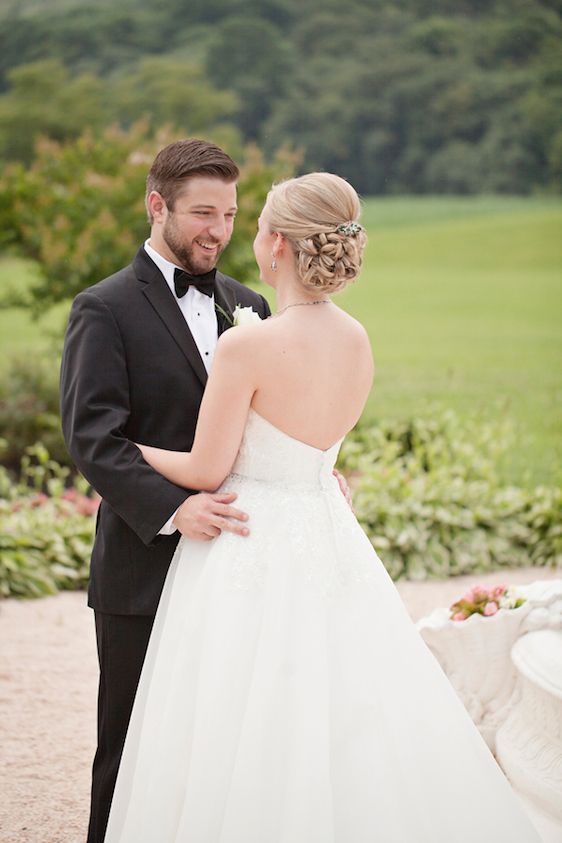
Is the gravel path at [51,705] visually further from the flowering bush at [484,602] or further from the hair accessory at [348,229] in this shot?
the hair accessory at [348,229]

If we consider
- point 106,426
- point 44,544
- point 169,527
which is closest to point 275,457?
point 169,527

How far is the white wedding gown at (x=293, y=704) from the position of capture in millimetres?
2516

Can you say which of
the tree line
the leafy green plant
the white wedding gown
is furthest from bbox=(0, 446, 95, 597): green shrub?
the tree line

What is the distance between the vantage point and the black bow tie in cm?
298

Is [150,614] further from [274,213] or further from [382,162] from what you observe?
[382,162]

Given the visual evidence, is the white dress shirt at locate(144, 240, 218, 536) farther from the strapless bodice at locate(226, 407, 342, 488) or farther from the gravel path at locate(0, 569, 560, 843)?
the gravel path at locate(0, 569, 560, 843)

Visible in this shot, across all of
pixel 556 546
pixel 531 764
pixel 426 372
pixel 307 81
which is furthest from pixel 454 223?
pixel 531 764

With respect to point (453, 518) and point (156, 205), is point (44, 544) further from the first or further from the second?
point (156, 205)

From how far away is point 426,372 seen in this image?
44.7ft

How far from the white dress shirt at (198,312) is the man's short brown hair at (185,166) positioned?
17 cm

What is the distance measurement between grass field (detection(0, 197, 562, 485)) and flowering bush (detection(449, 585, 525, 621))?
5199 mm

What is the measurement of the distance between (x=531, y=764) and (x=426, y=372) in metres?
10.4

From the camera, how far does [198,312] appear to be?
A: 3.05 meters

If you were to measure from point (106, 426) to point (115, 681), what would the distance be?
0.74 m
